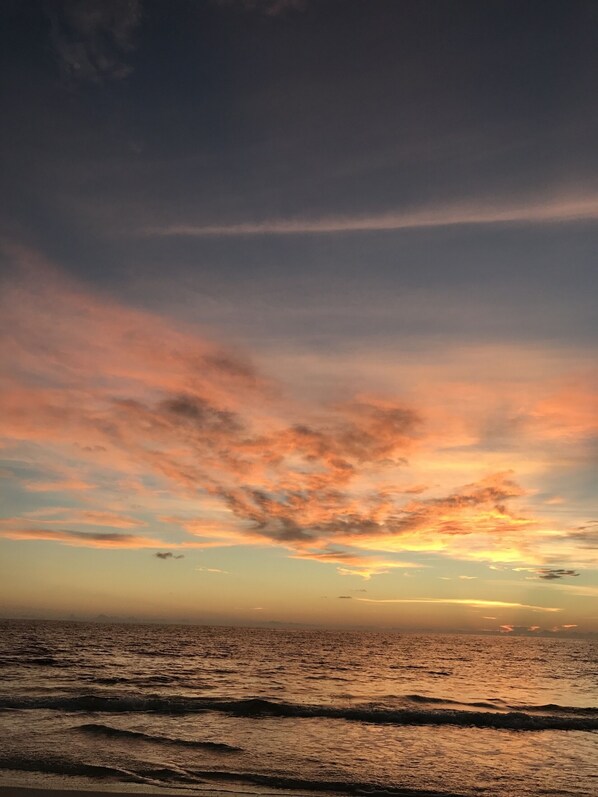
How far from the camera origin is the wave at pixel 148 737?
60.0 feet

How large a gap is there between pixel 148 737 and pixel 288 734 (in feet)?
17.6

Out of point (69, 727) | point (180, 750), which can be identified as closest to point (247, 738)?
point (180, 750)

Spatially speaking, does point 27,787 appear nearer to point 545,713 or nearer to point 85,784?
point 85,784

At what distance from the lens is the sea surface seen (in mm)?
14391

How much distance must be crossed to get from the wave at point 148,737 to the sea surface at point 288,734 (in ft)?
0.33

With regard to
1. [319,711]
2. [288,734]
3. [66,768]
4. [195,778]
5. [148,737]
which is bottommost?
[319,711]

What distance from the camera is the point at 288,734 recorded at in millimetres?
21469

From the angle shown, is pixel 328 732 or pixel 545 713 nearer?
pixel 328 732

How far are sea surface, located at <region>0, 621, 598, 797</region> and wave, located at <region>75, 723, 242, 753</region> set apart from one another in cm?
10

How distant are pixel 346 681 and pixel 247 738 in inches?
1004

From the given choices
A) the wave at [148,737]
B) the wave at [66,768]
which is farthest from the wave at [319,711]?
the wave at [66,768]

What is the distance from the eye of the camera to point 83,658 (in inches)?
2105

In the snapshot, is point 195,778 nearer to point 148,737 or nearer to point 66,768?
point 66,768

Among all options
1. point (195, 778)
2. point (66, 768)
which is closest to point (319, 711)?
point (195, 778)
